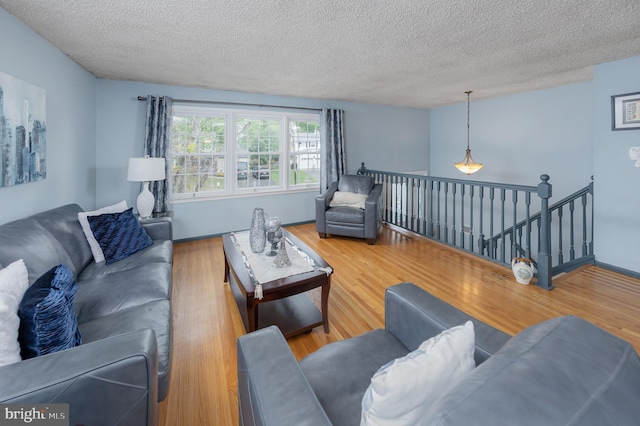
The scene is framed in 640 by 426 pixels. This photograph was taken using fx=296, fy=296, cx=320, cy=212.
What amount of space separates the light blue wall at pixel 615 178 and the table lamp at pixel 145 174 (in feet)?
16.8

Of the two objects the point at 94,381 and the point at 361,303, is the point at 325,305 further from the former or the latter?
the point at 94,381

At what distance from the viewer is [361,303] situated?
2.60 meters

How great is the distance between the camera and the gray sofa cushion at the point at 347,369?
1006mm

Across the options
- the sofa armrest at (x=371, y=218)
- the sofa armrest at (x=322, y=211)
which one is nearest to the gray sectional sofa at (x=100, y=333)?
the sofa armrest at (x=322, y=211)

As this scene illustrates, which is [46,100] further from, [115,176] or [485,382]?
[485,382]

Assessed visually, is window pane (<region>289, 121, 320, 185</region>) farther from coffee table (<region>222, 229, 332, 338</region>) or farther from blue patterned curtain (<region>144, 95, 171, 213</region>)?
coffee table (<region>222, 229, 332, 338</region>)

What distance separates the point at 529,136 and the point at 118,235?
19.5ft

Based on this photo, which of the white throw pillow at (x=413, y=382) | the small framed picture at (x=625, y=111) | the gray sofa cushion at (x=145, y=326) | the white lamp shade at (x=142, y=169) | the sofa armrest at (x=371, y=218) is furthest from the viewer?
the sofa armrest at (x=371, y=218)

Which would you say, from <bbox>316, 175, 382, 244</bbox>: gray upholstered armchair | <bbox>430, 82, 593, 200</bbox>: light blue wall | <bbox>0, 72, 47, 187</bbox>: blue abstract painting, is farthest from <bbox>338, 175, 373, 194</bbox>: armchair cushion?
<bbox>0, 72, 47, 187</bbox>: blue abstract painting

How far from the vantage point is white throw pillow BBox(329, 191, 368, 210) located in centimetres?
459

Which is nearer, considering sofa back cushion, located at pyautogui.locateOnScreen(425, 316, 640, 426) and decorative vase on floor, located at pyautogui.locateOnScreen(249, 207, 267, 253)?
sofa back cushion, located at pyautogui.locateOnScreen(425, 316, 640, 426)

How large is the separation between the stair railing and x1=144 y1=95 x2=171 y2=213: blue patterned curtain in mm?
3367

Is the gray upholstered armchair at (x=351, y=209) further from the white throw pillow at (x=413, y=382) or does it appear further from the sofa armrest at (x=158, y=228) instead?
the white throw pillow at (x=413, y=382)

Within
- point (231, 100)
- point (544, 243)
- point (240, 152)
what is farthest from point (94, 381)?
point (231, 100)
